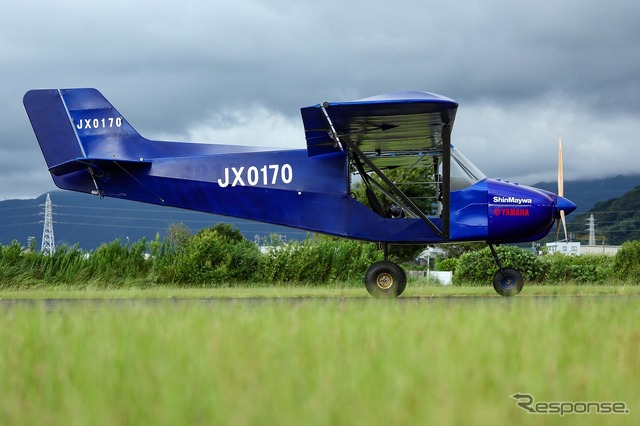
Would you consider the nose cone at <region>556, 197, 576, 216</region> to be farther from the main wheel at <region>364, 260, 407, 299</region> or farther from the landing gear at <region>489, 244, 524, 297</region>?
the main wheel at <region>364, 260, 407, 299</region>

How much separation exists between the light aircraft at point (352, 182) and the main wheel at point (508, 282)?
2 centimetres

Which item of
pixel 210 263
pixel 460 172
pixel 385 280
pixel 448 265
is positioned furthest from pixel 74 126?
pixel 448 265

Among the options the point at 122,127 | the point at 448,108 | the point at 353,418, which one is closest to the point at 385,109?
the point at 448,108

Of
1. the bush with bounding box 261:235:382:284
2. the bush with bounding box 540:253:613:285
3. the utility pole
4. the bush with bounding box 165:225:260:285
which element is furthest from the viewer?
the utility pole

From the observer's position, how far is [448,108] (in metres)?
11.7

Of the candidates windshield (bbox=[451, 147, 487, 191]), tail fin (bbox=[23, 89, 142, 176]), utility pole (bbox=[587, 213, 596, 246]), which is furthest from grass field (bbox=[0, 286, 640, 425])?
utility pole (bbox=[587, 213, 596, 246])

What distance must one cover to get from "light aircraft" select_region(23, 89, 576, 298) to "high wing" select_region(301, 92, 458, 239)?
0.07 ft

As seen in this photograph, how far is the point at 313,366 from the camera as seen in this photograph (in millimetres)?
3428

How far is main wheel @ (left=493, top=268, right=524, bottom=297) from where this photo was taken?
13.0 metres

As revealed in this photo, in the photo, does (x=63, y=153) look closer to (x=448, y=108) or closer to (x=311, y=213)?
(x=311, y=213)

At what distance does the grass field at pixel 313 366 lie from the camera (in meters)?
2.75

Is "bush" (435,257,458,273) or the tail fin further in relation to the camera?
"bush" (435,257,458,273)

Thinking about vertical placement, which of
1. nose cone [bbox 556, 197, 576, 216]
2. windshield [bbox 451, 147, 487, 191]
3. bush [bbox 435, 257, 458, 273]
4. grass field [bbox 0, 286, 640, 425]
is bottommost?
grass field [bbox 0, 286, 640, 425]

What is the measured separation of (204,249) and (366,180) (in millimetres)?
6744
